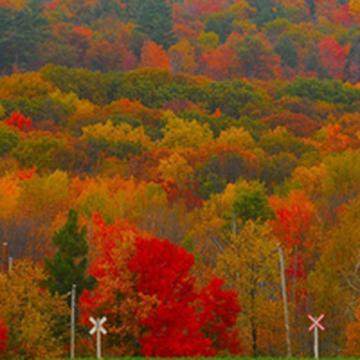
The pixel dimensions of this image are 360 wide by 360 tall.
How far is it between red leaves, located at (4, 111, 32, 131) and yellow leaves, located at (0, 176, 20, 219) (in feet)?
134

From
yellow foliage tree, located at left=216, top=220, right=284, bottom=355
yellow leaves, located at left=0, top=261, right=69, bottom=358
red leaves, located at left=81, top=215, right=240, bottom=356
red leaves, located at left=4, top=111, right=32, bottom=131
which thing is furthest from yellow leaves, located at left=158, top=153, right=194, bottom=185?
yellow leaves, located at left=0, top=261, right=69, bottom=358

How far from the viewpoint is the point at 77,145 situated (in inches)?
5030

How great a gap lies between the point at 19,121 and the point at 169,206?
162 feet

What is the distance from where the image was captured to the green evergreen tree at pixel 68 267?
55.7 metres

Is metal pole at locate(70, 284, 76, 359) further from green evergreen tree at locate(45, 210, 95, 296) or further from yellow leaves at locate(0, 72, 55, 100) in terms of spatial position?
yellow leaves at locate(0, 72, 55, 100)

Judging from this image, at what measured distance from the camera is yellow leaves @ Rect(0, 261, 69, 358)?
51094 millimetres

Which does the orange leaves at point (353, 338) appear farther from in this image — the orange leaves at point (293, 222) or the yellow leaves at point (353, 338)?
the orange leaves at point (293, 222)

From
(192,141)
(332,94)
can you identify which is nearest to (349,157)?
(192,141)

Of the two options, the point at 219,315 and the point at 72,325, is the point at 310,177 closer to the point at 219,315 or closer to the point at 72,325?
the point at 219,315

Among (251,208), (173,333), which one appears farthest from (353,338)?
(251,208)

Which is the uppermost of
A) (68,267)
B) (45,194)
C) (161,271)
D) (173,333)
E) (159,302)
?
(45,194)

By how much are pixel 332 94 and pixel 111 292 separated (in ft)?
421

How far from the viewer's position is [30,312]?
52344mm

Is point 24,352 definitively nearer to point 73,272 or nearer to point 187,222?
point 73,272
